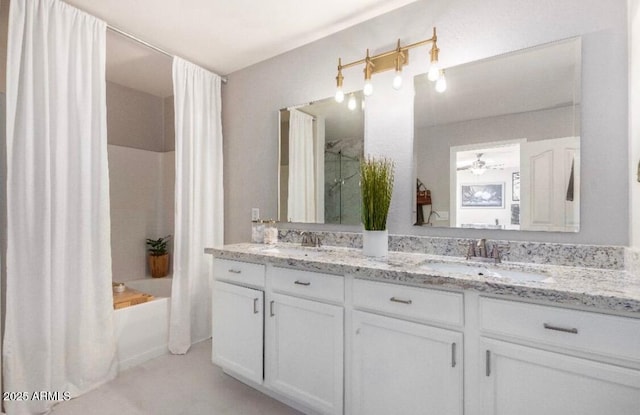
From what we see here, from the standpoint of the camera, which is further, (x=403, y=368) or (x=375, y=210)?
(x=375, y=210)

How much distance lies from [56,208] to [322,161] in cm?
166

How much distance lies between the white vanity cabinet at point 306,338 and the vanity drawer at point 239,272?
0.09 m

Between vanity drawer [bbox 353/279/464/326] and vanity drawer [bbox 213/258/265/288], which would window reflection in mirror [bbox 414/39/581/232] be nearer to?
vanity drawer [bbox 353/279/464/326]

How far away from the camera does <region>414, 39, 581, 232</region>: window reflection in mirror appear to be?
1.50 m

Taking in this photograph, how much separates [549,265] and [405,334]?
2.63ft

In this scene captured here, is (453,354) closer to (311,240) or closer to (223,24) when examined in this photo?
(311,240)

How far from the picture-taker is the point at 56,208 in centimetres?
→ 183

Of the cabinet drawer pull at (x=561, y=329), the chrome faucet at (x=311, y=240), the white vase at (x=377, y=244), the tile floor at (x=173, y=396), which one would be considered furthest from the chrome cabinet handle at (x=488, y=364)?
the chrome faucet at (x=311, y=240)

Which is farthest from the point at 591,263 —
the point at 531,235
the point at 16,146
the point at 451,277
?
the point at 16,146

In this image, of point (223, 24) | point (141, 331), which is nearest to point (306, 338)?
point (141, 331)

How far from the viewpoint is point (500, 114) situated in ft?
5.47

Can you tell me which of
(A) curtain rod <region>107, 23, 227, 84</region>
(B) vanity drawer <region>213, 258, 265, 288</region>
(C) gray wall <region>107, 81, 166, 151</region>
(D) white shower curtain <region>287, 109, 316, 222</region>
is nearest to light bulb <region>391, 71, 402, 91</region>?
(D) white shower curtain <region>287, 109, 316, 222</region>

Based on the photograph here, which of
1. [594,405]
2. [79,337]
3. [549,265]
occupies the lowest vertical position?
[79,337]

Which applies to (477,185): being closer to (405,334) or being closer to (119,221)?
(405,334)
